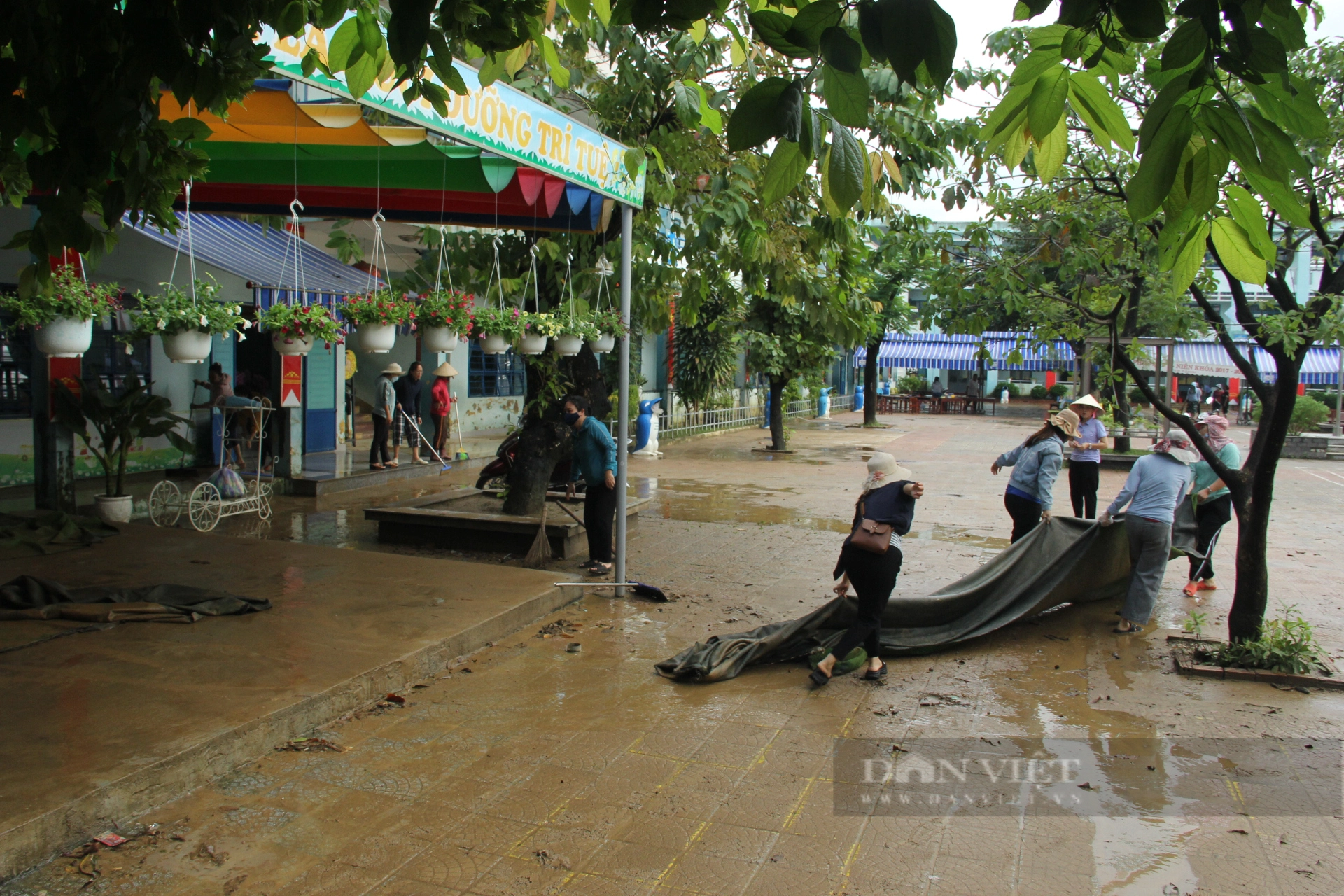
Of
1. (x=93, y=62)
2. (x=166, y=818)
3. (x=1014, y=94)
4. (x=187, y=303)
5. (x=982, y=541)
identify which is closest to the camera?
(x=1014, y=94)

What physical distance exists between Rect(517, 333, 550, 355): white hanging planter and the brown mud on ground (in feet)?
7.03

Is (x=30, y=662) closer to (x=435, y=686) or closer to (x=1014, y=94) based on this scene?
(x=435, y=686)

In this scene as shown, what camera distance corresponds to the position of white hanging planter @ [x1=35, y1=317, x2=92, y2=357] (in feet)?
20.4

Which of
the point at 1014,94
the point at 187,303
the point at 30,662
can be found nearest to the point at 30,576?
the point at 30,662

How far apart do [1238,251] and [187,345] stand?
6.27 meters

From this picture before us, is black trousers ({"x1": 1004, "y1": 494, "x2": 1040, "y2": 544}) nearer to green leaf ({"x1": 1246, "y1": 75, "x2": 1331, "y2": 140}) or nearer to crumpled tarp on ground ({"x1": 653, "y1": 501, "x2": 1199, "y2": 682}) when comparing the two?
crumpled tarp on ground ({"x1": 653, "y1": 501, "x2": 1199, "y2": 682})

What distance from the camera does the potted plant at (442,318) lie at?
7391 mm

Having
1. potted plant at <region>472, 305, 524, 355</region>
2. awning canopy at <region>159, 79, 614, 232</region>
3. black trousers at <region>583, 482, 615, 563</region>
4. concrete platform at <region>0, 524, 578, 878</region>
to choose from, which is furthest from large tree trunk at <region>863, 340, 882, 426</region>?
concrete platform at <region>0, 524, 578, 878</region>

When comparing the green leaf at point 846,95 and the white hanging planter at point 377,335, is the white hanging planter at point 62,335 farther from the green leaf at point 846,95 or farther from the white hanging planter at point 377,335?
the green leaf at point 846,95

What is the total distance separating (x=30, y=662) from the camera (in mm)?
5199

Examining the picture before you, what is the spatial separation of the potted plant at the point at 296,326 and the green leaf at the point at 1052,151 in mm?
5728

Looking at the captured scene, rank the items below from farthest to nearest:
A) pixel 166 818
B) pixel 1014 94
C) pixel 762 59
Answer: pixel 762 59 → pixel 166 818 → pixel 1014 94

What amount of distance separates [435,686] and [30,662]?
215 cm

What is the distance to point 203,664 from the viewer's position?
5352 millimetres
